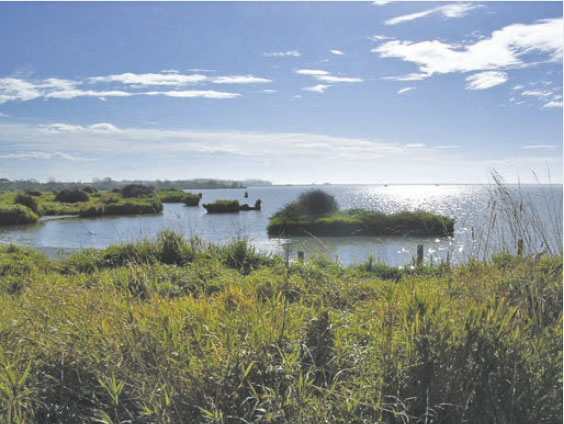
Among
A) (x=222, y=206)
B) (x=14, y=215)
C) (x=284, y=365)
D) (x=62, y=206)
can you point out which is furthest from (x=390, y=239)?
(x=62, y=206)

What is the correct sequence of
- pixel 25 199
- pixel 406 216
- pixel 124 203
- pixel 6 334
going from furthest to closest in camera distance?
pixel 124 203 < pixel 25 199 < pixel 406 216 < pixel 6 334

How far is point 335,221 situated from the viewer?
22.3m

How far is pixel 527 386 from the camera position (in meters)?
2.40

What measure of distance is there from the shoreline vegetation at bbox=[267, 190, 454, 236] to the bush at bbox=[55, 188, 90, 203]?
31438 millimetres

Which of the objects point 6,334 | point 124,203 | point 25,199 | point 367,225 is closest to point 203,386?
point 6,334

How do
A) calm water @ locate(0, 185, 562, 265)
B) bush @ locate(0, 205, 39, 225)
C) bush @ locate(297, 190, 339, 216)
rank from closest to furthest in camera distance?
calm water @ locate(0, 185, 562, 265) → bush @ locate(297, 190, 339, 216) → bush @ locate(0, 205, 39, 225)

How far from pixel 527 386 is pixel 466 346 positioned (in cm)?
40

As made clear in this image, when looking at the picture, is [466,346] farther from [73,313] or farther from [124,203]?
[124,203]

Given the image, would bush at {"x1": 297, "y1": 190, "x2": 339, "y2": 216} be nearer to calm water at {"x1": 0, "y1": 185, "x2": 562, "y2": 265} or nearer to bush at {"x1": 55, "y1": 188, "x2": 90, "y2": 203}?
calm water at {"x1": 0, "y1": 185, "x2": 562, "y2": 265}

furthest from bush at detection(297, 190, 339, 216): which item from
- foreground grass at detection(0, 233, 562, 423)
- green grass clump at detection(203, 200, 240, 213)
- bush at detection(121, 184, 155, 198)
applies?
bush at detection(121, 184, 155, 198)

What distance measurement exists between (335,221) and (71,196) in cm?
3709

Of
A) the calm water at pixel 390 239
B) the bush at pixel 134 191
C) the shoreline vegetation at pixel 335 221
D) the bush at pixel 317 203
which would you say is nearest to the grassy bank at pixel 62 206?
the calm water at pixel 390 239

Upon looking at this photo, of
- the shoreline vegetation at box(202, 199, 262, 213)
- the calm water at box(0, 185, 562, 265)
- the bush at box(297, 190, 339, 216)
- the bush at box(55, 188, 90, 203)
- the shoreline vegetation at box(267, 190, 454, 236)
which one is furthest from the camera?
the bush at box(55, 188, 90, 203)

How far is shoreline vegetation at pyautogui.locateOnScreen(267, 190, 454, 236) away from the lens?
827 inches
